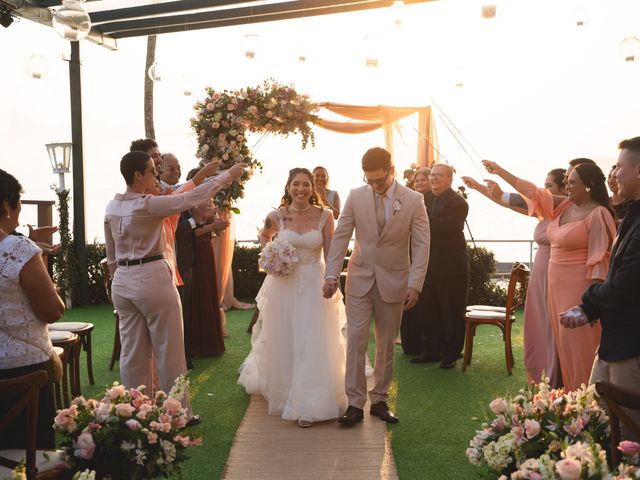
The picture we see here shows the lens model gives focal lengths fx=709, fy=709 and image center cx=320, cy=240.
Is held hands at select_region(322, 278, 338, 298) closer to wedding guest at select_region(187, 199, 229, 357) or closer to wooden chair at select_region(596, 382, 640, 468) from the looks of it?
wedding guest at select_region(187, 199, 229, 357)

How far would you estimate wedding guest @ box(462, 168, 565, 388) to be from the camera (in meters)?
5.78

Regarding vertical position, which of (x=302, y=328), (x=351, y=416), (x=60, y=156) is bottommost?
(x=351, y=416)

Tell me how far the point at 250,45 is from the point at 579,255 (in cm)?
535

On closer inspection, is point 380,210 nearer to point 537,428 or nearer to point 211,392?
point 211,392

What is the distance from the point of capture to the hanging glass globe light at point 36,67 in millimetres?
8594

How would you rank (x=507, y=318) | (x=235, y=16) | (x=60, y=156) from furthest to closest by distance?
(x=60, y=156) < (x=235, y=16) < (x=507, y=318)

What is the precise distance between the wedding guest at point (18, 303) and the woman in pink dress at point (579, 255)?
336cm

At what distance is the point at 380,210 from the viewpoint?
17.6 ft

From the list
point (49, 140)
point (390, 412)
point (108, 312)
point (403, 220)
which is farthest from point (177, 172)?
point (49, 140)

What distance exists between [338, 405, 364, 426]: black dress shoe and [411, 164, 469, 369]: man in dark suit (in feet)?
6.97

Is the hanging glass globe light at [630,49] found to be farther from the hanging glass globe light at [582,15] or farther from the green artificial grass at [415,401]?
the green artificial grass at [415,401]


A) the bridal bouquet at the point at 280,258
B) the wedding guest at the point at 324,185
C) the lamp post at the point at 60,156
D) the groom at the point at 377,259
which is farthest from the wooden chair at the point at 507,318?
the lamp post at the point at 60,156

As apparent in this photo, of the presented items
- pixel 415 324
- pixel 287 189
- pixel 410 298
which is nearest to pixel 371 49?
pixel 287 189

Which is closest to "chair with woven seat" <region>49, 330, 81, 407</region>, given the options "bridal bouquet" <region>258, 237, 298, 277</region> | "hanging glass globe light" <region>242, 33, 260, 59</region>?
"bridal bouquet" <region>258, 237, 298, 277</region>
